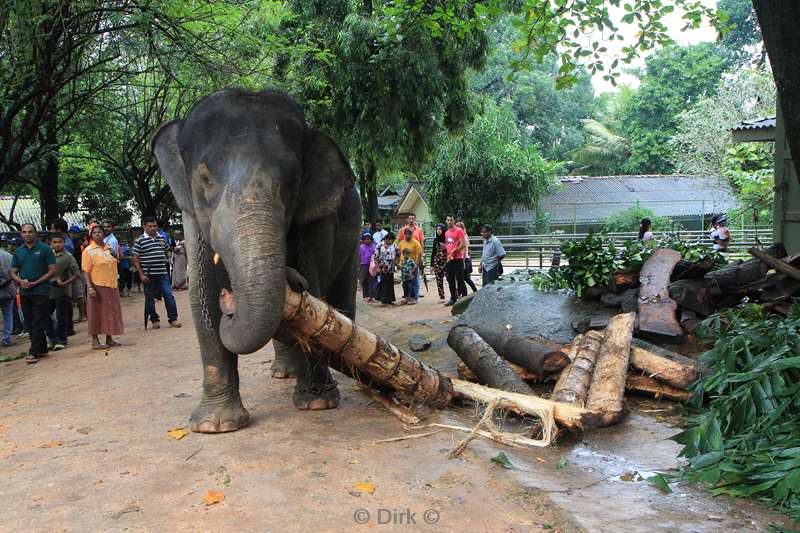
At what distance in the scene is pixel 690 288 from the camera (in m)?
7.52

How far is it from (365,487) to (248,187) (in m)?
2.13

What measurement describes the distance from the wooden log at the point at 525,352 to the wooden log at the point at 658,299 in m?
1.24

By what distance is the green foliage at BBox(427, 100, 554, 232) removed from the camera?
99.3 feet

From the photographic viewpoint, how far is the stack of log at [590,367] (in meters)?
5.85

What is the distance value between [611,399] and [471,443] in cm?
149

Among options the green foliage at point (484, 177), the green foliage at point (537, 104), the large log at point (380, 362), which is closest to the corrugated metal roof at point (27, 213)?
the green foliage at point (484, 177)

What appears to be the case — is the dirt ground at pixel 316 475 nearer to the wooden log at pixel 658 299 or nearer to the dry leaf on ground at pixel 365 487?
the dry leaf on ground at pixel 365 487

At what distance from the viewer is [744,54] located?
47.7 m

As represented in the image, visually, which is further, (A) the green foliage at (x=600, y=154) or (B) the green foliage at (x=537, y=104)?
(B) the green foliage at (x=537, y=104)

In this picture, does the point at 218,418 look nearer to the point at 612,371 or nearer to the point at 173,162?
the point at 173,162

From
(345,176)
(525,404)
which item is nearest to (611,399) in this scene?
(525,404)

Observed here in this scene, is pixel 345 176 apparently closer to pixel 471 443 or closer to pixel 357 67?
pixel 471 443

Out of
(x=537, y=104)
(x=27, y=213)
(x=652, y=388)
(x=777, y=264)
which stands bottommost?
(x=652, y=388)

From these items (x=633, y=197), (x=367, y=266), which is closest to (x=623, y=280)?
(x=367, y=266)
